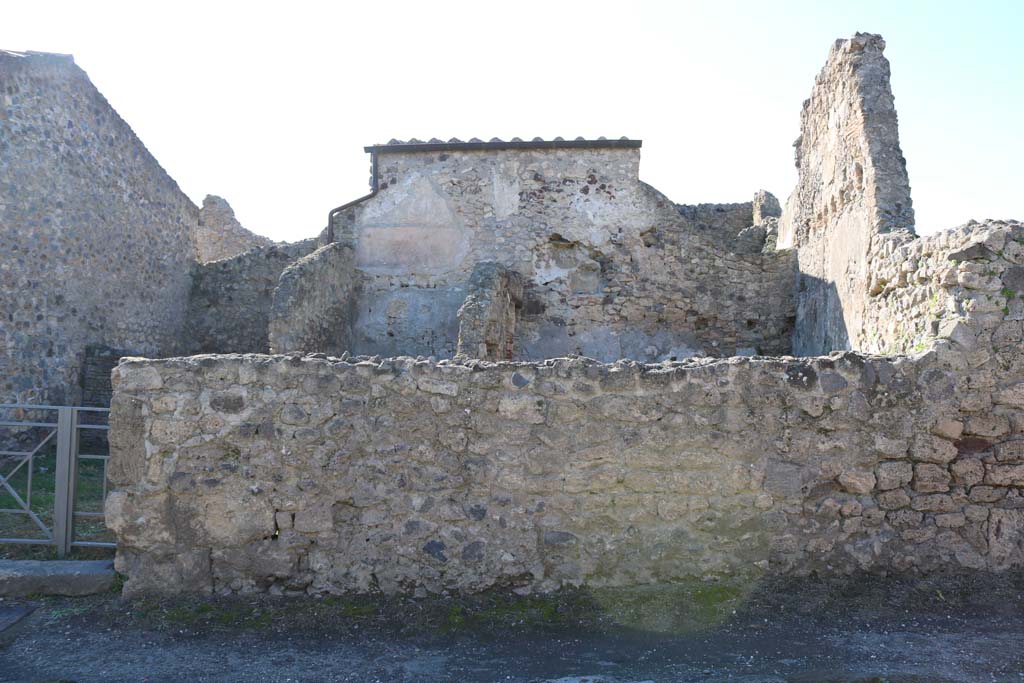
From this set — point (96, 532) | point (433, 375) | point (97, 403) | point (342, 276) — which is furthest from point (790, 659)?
point (97, 403)

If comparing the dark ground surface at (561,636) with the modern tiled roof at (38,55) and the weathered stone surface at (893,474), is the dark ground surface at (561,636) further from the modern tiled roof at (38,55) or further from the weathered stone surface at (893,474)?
the modern tiled roof at (38,55)

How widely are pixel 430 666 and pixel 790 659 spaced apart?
1765 mm

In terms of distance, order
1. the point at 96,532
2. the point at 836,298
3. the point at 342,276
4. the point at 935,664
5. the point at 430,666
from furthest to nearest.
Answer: the point at 342,276 → the point at 836,298 → the point at 96,532 → the point at 430,666 → the point at 935,664

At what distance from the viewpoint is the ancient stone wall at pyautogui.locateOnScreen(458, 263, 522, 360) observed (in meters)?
8.80

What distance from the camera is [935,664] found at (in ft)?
11.8

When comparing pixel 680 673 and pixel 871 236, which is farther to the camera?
pixel 871 236

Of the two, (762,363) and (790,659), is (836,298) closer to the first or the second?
(762,363)

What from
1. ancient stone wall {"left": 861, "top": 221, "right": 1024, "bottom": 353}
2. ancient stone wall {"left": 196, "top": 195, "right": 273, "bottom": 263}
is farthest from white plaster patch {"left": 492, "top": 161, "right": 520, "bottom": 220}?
ancient stone wall {"left": 196, "top": 195, "right": 273, "bottom": 263}

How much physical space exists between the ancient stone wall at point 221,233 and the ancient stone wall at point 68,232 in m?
4.48

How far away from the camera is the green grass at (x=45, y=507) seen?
5.37 metres

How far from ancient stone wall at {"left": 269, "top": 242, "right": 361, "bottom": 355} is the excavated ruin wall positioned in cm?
433

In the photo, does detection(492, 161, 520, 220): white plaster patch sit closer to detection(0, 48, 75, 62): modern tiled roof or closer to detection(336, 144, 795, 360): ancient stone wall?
detection(336, 144, 795, 360): ancient stone wall

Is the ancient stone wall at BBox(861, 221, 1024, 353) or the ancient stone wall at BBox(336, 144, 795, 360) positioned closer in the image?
the ancient stone wall at BBox(861, 221, 1024, 353)

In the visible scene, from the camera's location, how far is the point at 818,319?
8938 mm
